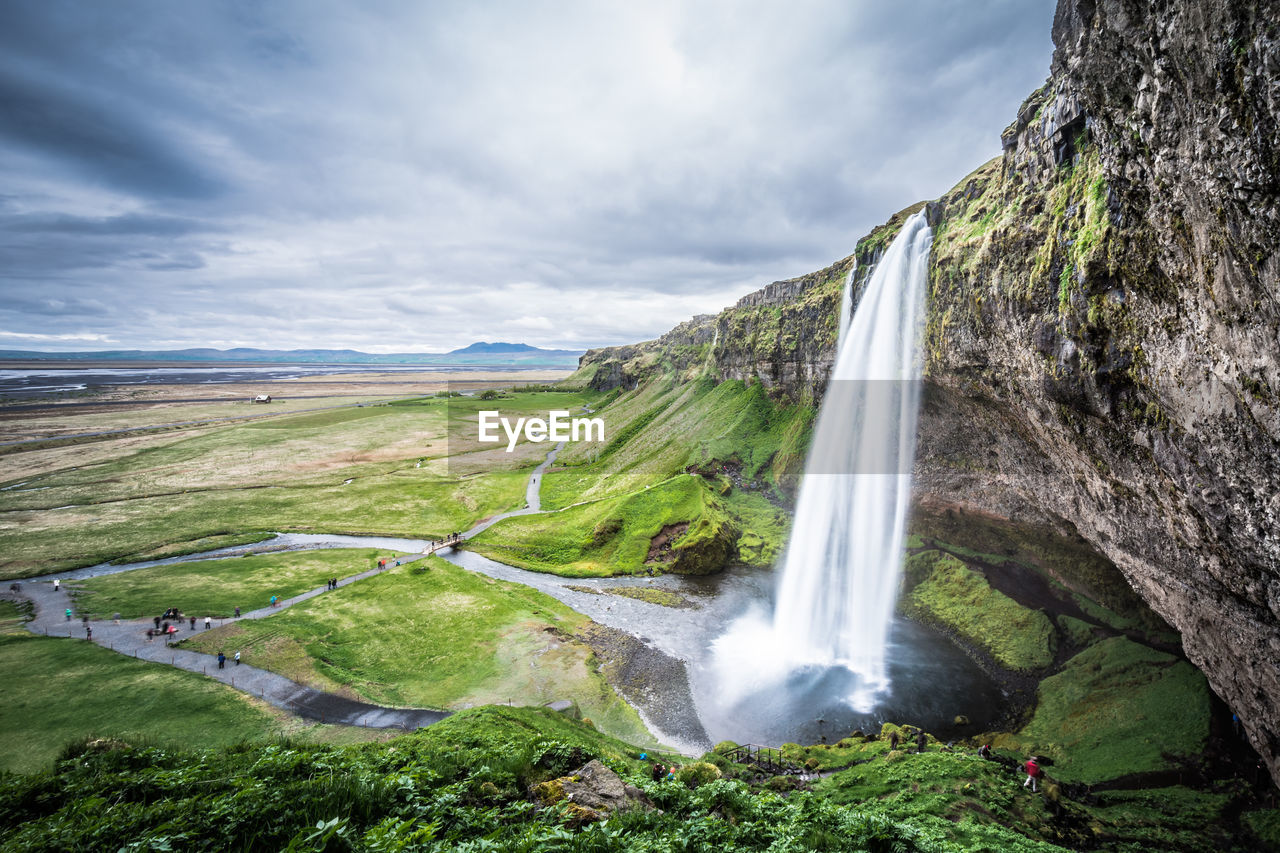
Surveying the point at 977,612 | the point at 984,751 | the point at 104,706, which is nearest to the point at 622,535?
the point at 977,612

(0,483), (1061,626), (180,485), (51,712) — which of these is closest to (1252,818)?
(1061,626)

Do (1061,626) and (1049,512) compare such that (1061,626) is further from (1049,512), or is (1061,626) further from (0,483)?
(0,483)

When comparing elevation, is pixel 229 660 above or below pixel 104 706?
below

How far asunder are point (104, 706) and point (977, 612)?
55.7m

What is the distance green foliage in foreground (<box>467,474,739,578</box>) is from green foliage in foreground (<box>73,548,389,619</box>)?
588 inches

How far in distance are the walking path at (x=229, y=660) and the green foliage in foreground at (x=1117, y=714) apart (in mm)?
31908

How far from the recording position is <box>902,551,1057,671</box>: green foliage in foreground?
106 feet

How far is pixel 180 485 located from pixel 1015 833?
10647 cm

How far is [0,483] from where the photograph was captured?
249 feet

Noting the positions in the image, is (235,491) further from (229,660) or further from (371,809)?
(371,809)

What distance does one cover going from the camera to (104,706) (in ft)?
87.9

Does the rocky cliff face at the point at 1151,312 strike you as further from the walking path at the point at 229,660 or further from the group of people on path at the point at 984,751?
the walking path at the point at 229,660

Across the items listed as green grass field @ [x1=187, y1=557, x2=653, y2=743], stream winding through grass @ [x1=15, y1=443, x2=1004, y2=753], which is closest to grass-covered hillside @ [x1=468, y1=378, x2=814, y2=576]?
stream winding through grass @ [x1=15, y1=443, x2=1004, y2=753]

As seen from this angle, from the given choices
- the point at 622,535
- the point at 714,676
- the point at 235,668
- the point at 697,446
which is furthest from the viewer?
the point at 697,446
